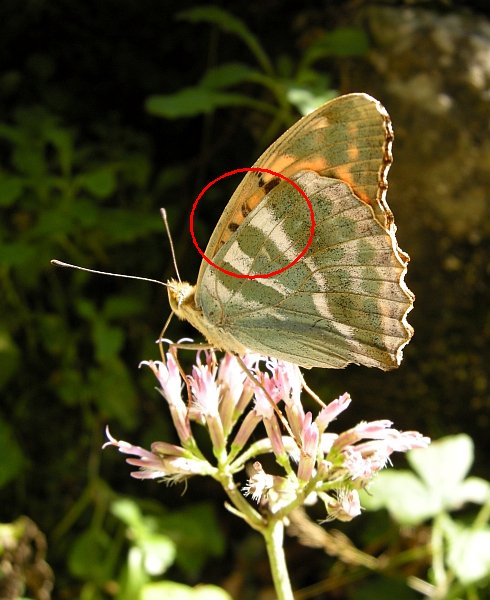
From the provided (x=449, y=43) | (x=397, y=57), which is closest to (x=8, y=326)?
(x=397, y=57)

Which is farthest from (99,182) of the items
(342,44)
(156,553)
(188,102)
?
(156,553)

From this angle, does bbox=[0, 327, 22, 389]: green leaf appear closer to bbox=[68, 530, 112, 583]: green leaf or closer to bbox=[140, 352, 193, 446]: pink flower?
bbox=[68, 530, 112, 583]: green leaf

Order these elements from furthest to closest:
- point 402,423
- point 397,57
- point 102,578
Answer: point 402,423
point 397,57
point 102,578

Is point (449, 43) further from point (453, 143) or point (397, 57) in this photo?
point (453, 143)

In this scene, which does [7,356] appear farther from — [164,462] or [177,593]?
[164,462]

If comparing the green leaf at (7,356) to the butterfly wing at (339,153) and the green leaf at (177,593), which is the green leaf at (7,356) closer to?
the green leaf at (177,593)
